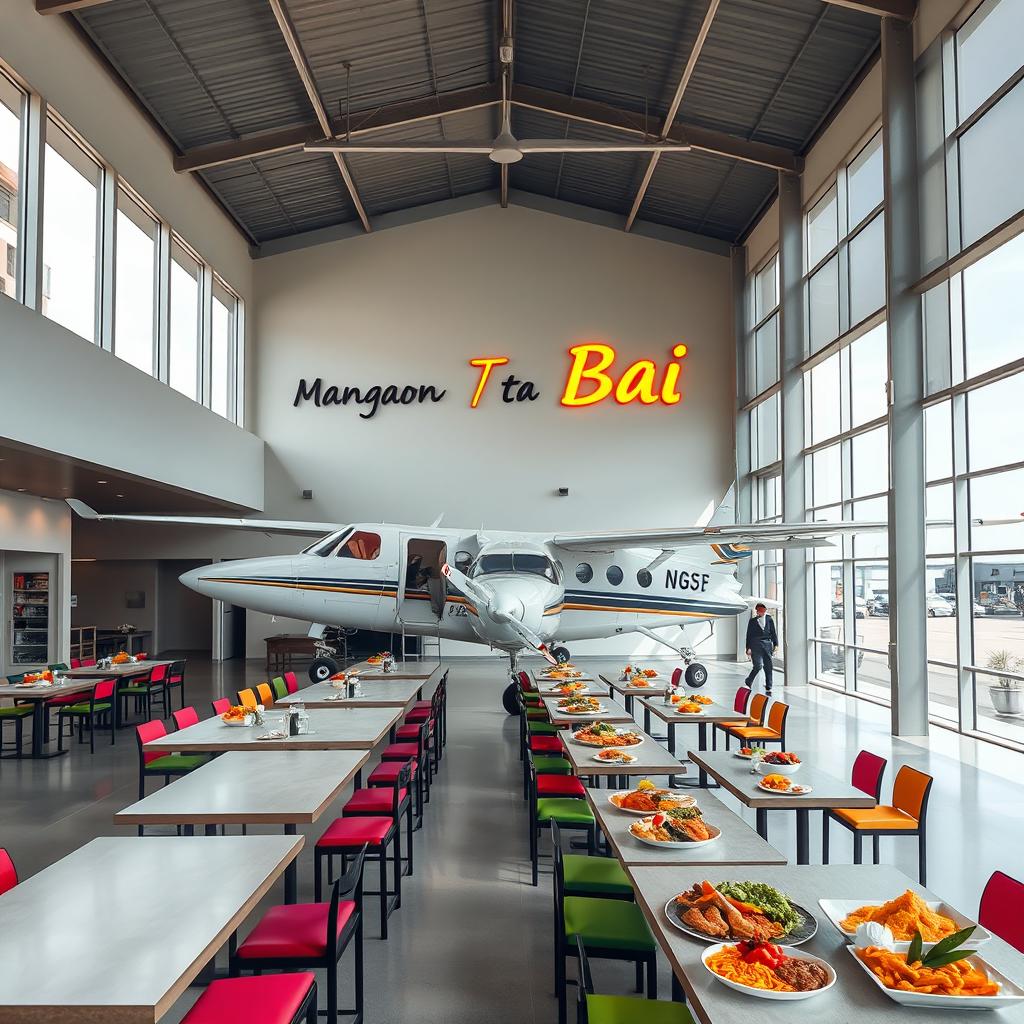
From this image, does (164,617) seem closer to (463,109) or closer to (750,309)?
(463,109)

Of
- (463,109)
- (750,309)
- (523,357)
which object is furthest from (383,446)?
(750,309)

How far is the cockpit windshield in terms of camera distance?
11844mm

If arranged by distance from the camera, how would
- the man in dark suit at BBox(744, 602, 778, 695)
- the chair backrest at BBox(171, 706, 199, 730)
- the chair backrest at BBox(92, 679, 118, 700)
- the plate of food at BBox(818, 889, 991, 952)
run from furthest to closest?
the man in dark suit at BBox(744, 602, 778, 695), the chair backrest at BBox(92, 679, 118, 700), the chair backrest at BBox(171, 706, 199, 730), the plate of food at BBox(818, 889, 991, 952)

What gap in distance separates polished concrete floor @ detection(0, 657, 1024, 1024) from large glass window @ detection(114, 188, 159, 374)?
6176mm

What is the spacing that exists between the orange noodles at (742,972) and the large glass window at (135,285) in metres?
12.2

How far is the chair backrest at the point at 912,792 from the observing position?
484 centimetres

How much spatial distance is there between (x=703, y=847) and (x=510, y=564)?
335 inches

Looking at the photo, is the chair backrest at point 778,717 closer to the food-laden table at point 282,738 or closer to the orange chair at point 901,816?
the orange chair at point 901,816

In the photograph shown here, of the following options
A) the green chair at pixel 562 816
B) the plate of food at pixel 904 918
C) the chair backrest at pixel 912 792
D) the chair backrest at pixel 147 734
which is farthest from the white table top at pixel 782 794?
the chair backrest at pixel 147 734

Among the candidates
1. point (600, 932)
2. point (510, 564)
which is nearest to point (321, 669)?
point (510, 564)

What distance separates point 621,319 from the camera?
18906 millimetres

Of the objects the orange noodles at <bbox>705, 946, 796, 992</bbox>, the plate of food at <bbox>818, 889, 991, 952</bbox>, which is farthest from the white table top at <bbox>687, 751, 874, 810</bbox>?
the orange noodles at <bbox>705, 946, 796, 992</bbox>

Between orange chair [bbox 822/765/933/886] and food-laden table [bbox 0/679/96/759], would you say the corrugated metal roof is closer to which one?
food-laden table [bbox 0/679/96/759]

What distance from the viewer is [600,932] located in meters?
3.44
